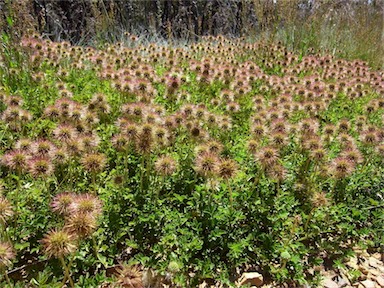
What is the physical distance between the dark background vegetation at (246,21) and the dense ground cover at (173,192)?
153 inches

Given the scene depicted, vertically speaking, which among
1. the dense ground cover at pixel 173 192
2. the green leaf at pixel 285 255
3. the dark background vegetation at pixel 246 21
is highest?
the dark background vegetation at pixel 246 21

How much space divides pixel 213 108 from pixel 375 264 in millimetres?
2278

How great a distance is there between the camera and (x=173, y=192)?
120 inches

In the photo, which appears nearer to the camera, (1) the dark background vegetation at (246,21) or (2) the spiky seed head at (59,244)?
(2) the spiky seed head at (59,244)

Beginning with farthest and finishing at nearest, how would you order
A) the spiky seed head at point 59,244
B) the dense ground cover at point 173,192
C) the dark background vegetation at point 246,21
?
the dark background vegetation at point 246,21, the dense ground cover at point 173,192, the spiky seed head at point 59,244

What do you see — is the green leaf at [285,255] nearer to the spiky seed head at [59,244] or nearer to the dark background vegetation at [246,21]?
the spiky seed head at [59,244]

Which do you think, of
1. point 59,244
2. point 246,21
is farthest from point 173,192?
point 246,21

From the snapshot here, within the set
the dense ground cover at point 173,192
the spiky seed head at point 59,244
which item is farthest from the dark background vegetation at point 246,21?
the spiky seed head at point 59,244

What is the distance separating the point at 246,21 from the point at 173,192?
7.85m

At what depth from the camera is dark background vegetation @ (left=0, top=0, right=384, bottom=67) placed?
25.8ft

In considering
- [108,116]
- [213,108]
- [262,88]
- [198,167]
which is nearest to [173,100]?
[213,108]

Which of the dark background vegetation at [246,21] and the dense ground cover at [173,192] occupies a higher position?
the dark background vegetation at [246,21]

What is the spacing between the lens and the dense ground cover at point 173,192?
7.94ft

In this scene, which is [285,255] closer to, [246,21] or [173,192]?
[173,192]
